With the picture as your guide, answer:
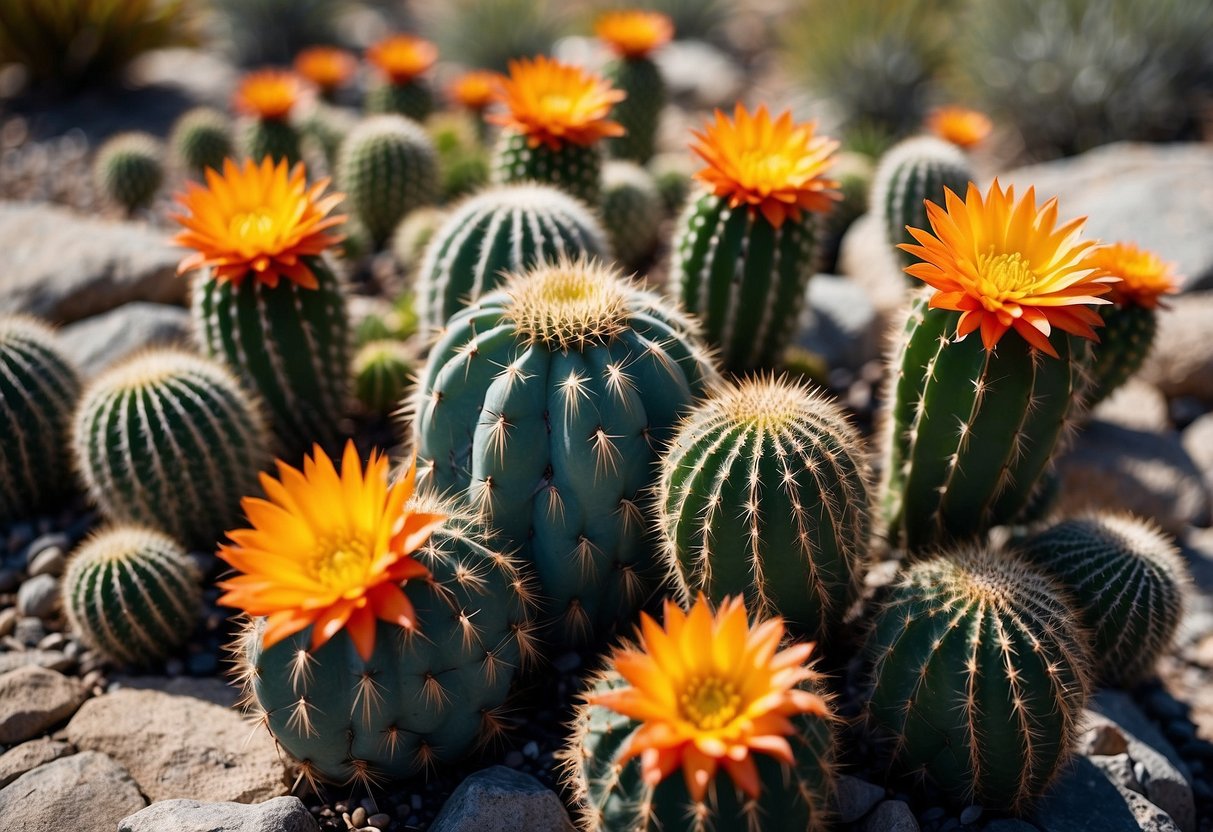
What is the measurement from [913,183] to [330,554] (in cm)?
341

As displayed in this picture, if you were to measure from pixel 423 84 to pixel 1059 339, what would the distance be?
5382 mm

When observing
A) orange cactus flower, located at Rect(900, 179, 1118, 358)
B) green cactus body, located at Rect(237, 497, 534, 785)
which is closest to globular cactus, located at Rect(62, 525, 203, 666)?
green cactus body, located at Rect(237, 497, 534, 785)

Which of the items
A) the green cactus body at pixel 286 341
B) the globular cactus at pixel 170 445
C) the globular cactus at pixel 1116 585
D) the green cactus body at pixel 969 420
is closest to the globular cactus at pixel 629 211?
the green cactus body at pixel 286 341

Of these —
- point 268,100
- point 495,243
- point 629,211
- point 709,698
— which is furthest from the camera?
point 268,100

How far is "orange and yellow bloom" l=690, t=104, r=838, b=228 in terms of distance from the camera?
388cm

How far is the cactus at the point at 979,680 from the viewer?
2.78 meters

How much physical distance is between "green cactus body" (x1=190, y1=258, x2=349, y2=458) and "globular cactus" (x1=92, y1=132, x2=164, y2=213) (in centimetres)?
311

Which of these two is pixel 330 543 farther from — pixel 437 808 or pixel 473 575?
pixel 437 808

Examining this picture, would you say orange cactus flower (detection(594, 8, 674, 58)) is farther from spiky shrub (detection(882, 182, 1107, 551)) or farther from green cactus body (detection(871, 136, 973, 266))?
spiky shrub (detection(882, 182, 1107, 551))

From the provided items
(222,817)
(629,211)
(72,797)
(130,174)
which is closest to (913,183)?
(629,211)

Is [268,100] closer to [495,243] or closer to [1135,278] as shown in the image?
[495,243]

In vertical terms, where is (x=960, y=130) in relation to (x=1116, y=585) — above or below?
above

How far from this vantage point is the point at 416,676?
2777 mm

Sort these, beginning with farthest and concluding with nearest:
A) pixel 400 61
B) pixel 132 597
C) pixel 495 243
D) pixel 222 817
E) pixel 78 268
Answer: pixel 400 61 < pixel 78 268 < pixel 495 243 < pixel 132 597 < pixel 222 817
